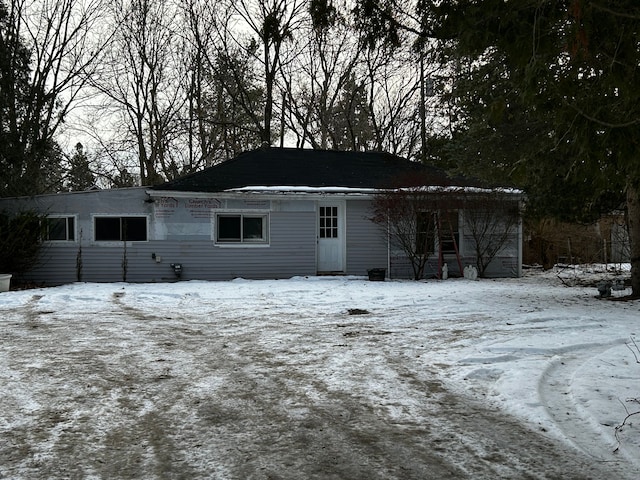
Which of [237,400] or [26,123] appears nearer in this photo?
[237,400]

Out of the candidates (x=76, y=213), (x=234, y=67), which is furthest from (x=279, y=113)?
(x=76, y=213)

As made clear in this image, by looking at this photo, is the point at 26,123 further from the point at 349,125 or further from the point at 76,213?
the point at 349,125

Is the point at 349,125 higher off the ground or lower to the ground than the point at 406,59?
higher

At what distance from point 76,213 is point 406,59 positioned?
429 inches

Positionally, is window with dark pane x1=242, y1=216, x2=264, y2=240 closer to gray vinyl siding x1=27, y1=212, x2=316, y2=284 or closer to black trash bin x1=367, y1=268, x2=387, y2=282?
gray vinyl siding x1=27, y1=212, x2=316, y2=284

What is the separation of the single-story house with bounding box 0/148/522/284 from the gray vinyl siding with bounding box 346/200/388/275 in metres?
0.03

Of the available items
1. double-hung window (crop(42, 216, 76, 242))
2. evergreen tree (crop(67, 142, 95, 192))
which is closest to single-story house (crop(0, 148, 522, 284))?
double-hung window (crop(42, 216, 76, 242))

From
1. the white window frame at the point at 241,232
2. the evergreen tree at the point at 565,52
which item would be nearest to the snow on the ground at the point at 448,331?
the white window frame at the point at 241,232

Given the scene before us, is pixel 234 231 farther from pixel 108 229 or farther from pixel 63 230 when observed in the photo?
pixel 63 230

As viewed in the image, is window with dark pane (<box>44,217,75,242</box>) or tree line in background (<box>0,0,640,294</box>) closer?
tree line in background (<box>0,0,640,294</box>)

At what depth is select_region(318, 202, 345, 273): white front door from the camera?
584 inches

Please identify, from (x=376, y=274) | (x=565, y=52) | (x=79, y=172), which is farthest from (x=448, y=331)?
(x=79, y=172)

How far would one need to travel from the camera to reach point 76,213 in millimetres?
13594

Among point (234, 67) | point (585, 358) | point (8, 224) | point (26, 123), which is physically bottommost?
point (585, 358)
